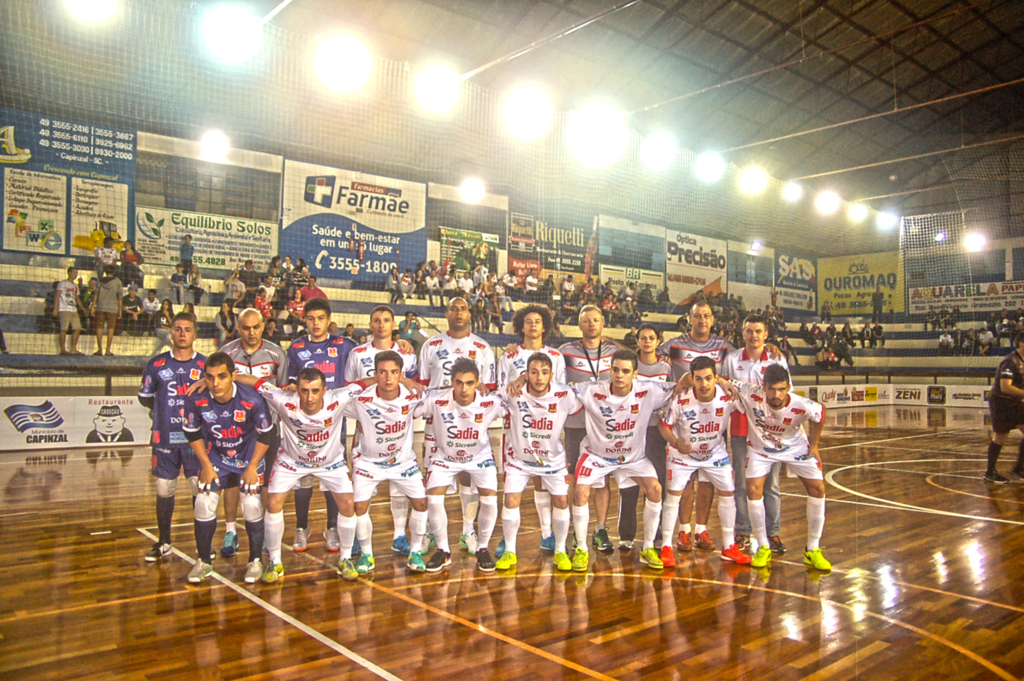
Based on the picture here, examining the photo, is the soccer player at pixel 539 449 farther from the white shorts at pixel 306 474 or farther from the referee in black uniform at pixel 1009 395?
the referee in black uniform at pixel 1009 395

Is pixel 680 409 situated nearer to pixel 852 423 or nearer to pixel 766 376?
pixel 766 376

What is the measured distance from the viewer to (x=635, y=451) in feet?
18.2

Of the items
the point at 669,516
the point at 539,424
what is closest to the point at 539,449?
the point at 539,424

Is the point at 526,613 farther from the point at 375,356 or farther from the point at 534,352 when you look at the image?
the point at 375,356

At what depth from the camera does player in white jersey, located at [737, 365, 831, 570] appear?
5.44 m

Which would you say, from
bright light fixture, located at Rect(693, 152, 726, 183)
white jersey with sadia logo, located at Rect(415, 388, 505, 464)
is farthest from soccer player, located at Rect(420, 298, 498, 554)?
bright light fixture, located at Rect(693, 152, 726, 183)

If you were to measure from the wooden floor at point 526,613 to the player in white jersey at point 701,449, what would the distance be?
14.3 inches

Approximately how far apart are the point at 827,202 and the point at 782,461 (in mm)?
22297

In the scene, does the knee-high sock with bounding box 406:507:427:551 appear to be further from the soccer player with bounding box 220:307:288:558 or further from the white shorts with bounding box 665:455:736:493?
the white shorts with bounding box 665:455:736:493

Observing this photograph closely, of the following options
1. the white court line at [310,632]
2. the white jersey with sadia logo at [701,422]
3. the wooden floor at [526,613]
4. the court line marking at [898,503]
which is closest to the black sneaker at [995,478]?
the court line marking at [898,503]

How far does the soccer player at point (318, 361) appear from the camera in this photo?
581cm

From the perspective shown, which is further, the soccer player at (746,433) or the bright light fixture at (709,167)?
the bright light fixture at (709,167)

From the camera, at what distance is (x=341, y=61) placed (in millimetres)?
15406

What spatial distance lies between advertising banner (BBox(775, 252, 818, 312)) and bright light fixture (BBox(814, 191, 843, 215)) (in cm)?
200
